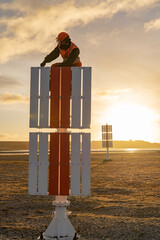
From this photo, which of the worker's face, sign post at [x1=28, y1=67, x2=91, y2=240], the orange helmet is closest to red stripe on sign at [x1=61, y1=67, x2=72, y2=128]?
sign post at [x1=28, y1=67, x2=91, y2=240]

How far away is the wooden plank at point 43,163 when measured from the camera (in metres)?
6.46

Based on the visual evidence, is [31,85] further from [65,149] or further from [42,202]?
[42,202]

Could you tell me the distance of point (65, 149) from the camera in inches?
251

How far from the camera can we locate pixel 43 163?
653cm

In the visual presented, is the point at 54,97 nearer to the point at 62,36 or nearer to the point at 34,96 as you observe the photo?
the point at 34,96

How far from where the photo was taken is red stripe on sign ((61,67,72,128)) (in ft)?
20.9

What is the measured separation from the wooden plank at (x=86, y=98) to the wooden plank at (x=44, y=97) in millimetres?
879

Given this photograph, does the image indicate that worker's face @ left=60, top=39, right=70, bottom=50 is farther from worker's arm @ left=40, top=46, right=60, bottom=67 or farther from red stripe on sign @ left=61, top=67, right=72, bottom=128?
red stripe on sign @ left=61, top=67, right=72, bottom=128

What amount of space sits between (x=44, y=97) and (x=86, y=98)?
1002 mm

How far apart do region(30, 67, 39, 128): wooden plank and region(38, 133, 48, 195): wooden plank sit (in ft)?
1.22

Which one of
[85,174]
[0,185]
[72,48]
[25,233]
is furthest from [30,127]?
[0,185]

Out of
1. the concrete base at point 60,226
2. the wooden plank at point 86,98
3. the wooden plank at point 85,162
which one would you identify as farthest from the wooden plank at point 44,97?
the concrete base at point 60,226

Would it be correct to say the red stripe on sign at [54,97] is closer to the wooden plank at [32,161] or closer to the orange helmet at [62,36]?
the wooden plank at [32,161]

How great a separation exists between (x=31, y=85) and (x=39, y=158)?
1761mm
